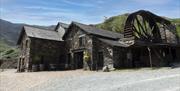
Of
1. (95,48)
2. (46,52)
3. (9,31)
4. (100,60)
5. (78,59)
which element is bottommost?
(100,60)

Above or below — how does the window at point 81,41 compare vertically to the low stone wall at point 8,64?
above

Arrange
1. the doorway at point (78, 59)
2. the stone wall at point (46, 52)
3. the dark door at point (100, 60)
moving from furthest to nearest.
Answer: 1. the doorway at point (78, 59)
2. the stone wall at point (46, 52)
3. the dark door at point (100, 60)

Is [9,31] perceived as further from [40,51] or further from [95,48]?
[95,48]

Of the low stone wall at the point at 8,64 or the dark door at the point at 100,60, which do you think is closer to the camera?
the dark door at the point at 100,60

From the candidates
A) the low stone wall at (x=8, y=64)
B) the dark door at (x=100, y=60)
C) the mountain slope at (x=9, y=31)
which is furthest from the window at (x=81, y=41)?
the mountain slope at (x=9, y=31)

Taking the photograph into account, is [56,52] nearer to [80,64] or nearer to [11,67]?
[80,64]

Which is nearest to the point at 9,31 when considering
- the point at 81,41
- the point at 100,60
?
the point at 81,41

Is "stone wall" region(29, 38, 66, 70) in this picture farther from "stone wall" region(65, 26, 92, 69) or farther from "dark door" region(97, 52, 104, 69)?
"dark door" region(97, 52, 104, 69)

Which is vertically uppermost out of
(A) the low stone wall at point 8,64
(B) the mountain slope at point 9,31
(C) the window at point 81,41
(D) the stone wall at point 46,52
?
(B) the mountain slope at point 9,31

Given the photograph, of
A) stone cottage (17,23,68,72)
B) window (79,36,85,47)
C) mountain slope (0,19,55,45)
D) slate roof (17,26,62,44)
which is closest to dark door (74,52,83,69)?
window (79,36,85,47)

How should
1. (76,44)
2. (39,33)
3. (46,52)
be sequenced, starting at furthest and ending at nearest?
(39,33) < (46,52) < (76,44)

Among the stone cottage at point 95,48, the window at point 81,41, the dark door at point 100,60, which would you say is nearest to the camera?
the stone cottage at point 95,48

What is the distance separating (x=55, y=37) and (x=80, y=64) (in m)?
6.03

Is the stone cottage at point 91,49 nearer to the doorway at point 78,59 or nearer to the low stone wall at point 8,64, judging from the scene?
the doorway at point 78,59
